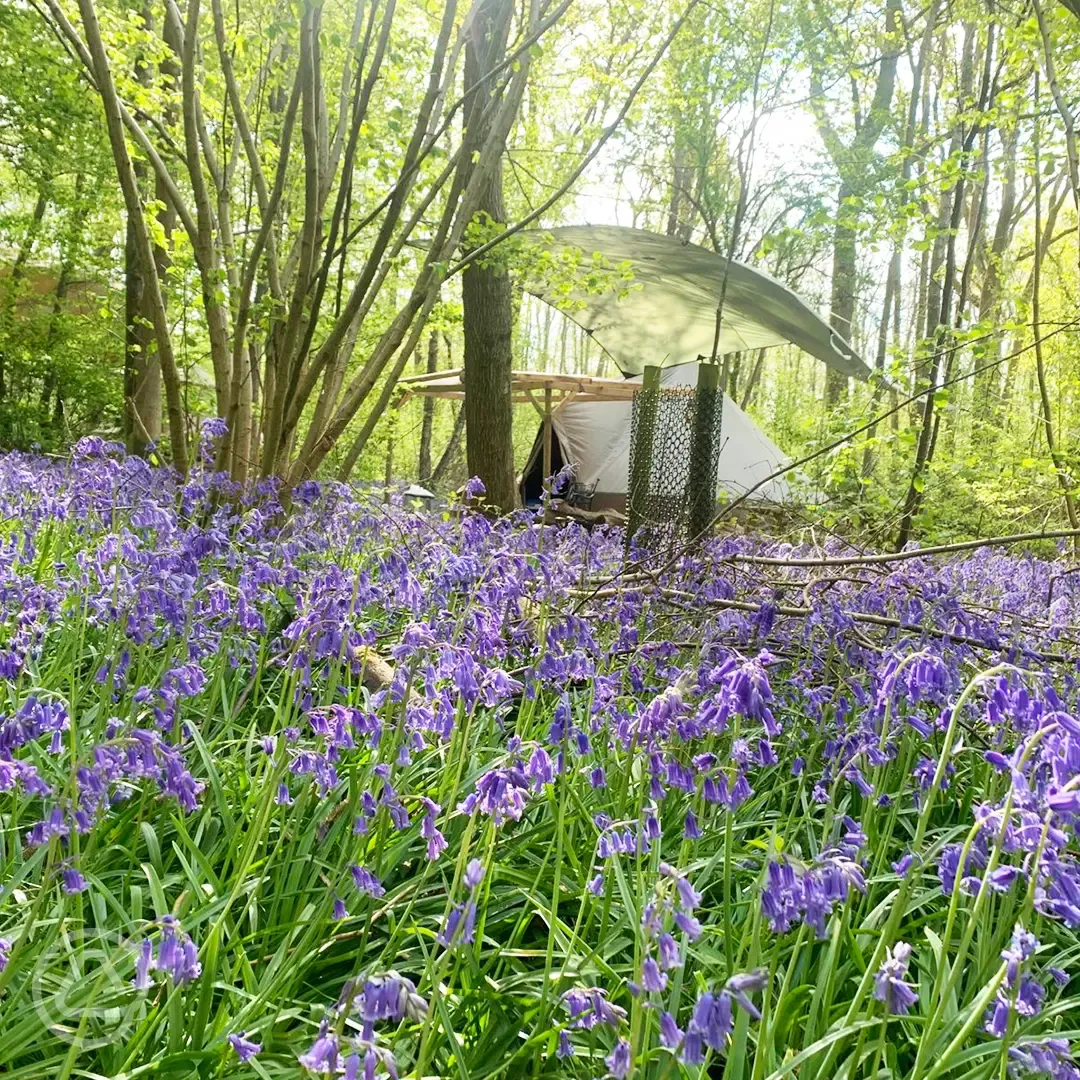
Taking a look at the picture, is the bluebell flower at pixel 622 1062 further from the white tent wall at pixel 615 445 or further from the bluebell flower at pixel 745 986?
the white tent wall at pixel 615 445

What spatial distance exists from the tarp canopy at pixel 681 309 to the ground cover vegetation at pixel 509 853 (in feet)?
18.9

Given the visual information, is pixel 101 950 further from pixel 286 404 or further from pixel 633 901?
pixel 286 404

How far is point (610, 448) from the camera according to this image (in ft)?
59.8

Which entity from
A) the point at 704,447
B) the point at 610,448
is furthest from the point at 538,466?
the point at 704,447

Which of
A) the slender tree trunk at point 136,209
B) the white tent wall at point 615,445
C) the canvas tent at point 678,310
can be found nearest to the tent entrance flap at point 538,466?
the white tent wall at point 615,445

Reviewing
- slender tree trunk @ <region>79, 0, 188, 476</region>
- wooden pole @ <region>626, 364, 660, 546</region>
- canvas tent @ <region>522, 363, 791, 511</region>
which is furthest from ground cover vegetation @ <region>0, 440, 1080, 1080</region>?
canvas tent @ <region>522, 363, 791, 511</region>

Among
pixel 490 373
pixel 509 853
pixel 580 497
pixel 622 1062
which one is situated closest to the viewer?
pixel 622 1062

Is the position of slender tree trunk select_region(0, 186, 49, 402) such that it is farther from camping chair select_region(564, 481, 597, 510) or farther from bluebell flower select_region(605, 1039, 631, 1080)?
bluebell flower select_region(605, 1039, 631, 1080)

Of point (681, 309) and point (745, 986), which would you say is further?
point (681, 309)

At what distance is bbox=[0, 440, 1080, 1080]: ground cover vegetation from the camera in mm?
1431

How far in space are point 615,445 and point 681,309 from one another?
25.0 ft

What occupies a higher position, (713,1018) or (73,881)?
(713,1018)

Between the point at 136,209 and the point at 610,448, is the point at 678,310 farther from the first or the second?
the point at 610,448

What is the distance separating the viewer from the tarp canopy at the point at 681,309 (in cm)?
951
